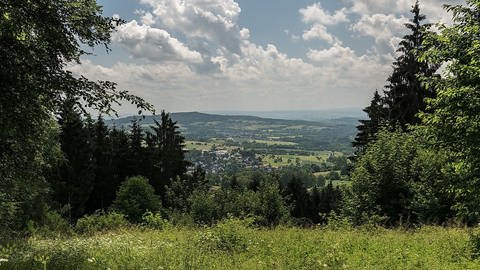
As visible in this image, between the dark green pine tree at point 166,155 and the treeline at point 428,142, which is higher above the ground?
the treeline at point 428,142

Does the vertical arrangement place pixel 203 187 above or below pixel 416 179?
below

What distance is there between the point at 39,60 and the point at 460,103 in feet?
33.0

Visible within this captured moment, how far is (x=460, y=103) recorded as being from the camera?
916 centimetres

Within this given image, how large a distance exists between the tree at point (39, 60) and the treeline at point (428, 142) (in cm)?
776

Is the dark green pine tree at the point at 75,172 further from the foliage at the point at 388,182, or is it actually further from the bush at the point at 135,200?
the foliage at the point at 388,182

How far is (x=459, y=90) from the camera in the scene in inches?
360

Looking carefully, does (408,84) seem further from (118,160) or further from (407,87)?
(118,160)

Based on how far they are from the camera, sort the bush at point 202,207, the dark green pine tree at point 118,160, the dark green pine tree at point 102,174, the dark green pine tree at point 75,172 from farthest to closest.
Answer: the dark green pine tree at point 118,160 → the dark green pine tree at point 102,174 → the dark green pine tree at point 75,172 → the bush at point 202,207

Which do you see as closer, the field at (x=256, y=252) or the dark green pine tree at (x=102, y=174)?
the field at (x=256, y=252)

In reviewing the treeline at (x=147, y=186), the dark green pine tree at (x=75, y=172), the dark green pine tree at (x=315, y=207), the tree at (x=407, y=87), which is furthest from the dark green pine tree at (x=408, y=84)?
the dark green pine tree at (x=315, y=207)

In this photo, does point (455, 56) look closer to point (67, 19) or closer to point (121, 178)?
point (67, 19)

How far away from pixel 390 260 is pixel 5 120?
927cm

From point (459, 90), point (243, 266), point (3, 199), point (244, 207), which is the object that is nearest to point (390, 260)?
point (243, 266)

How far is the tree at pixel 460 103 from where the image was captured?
9.03 metres
